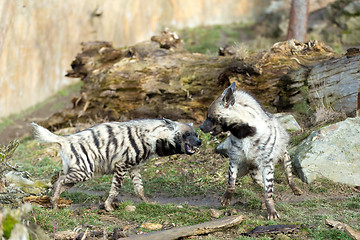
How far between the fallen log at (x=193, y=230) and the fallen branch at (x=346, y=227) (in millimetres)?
1034

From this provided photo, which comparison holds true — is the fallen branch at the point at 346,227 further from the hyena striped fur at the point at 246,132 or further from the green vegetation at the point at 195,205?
the hyena striped fur at the point at 246,132

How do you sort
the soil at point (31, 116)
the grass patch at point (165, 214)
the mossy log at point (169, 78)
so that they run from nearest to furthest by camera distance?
the grass patch at point (165, 214) < the mossy log at point (169, 78) < the soil at point (31, 116)

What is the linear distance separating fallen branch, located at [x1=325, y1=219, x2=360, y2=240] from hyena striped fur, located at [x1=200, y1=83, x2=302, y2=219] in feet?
2.28

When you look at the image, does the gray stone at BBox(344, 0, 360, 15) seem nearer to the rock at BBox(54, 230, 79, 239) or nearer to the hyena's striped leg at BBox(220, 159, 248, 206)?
the hyena's striped leg at BBox(220, 159, 248, 206)

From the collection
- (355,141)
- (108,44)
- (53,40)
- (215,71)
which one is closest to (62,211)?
(355,141)

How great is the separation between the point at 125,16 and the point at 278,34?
288 inches

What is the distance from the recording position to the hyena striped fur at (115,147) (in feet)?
19.1

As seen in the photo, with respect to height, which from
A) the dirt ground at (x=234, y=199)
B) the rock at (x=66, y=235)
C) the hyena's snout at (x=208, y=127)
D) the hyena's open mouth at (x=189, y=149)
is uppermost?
the hyena's snout at (x=208, y=127)

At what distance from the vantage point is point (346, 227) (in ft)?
15.2

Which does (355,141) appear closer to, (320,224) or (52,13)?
(320,224)

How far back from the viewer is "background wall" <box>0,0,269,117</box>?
47.7ft

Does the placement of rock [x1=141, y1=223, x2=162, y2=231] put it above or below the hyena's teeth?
below

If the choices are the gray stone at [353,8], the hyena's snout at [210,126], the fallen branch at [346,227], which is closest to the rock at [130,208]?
the hyena's snout at [210,126]

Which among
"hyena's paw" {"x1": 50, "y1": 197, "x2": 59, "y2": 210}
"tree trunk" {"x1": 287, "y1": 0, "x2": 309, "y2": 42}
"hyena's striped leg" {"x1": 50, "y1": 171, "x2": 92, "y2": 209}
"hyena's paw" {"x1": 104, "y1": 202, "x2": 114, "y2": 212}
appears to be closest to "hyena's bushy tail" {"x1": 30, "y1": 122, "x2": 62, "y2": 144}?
"hyena's striped leg" {"x1": 50, "y1": 171, "x2": 92, "y2": 209}
